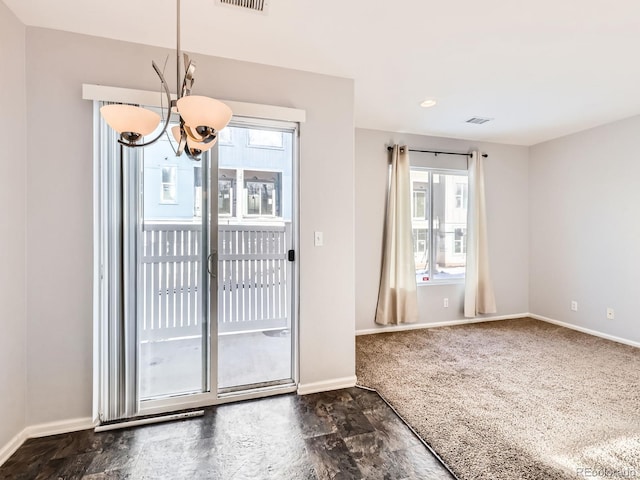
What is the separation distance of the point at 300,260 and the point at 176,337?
110cm

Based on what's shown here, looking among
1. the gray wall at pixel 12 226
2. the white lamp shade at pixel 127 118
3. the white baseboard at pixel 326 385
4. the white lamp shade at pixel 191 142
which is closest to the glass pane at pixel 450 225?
the white baseboard at pixel 326 385

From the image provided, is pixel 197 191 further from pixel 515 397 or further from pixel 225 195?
pixel 515 397

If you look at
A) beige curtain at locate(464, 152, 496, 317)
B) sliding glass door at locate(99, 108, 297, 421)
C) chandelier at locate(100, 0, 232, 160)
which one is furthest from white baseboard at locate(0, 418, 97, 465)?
beige curtain at locate(464, 152, 496, 317)

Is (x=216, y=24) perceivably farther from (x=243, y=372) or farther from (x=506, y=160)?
(x=506, y=160)

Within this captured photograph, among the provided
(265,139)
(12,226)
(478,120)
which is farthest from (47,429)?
(478,120)

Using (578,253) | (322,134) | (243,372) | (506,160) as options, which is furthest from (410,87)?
(578,253)

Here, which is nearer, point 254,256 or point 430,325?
point 254,256

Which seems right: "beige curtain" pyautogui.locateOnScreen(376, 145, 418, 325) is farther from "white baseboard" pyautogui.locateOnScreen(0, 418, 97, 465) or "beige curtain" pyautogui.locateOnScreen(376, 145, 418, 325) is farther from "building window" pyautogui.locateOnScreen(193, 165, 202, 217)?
"white baseboard" pyautogui.locateOnScreen(0, 418, 97, 465)

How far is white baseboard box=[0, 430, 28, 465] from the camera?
1706 mm

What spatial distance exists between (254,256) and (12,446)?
1.81 m

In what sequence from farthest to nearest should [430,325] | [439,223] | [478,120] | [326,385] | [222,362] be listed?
[439,223]
[430,325]
[478,120]
[222,362]
[326,385]

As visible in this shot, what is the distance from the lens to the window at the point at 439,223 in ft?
13.6

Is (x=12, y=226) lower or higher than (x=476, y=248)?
higher

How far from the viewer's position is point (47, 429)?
75.7 inches
